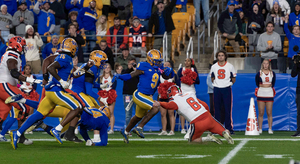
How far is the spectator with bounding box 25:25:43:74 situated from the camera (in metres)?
14.5

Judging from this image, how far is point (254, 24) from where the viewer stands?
15.3m

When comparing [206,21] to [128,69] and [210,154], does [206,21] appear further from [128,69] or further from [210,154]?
[210,154]

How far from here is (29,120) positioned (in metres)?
7.83

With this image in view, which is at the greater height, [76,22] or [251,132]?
[76,22]

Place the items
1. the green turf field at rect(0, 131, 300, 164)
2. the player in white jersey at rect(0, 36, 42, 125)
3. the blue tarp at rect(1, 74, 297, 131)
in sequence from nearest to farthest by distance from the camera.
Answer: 1. the green turf field at rect(0, 131, 300, 164)
2. the player in white jersey at rect(0, 36, 42, 125)
3. the blue tarp at rect(1, 74, 297, 131)

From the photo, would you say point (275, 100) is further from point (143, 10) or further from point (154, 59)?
point (143, 10)

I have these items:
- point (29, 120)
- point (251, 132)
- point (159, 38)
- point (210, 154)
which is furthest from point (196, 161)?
point (159, 38)

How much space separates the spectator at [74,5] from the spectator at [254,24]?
5849 mm

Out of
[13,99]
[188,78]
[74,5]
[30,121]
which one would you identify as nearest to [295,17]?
[188,78]

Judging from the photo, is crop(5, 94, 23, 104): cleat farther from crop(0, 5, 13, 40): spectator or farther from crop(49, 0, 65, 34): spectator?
crop(49, 0, 65, 34): spectator

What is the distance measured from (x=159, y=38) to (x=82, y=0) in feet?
12.5

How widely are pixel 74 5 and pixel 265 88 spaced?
25.6ft

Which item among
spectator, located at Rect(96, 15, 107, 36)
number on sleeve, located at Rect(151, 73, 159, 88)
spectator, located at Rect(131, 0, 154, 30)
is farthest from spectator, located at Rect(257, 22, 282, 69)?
number on sleeve, located at Rect(151, 73, 159, 88)

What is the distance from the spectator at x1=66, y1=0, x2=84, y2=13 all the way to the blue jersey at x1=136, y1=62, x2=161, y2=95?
7.87 meters
